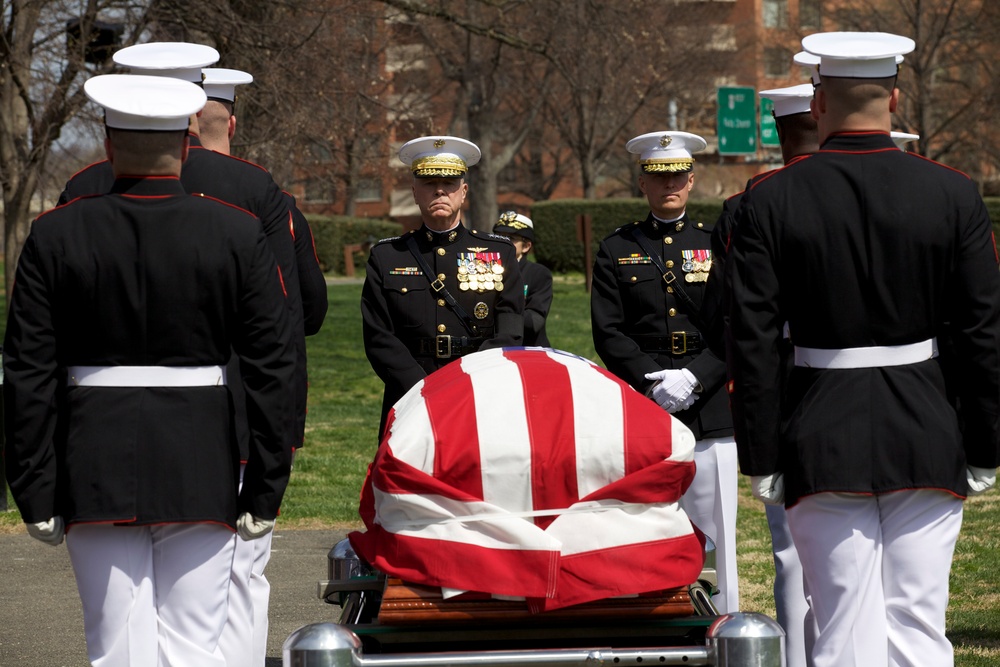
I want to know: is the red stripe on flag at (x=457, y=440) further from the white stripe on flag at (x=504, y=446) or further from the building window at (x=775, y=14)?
the building window at (x=775, y=14)

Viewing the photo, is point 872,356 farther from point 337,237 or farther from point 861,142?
point 337,237

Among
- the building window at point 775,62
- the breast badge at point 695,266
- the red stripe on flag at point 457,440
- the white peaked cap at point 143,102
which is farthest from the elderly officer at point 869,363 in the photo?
the building window at point 775,62

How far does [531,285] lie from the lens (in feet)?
26.8

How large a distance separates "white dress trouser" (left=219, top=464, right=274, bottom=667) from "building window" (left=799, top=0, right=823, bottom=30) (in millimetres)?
39923

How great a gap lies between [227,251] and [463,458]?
0.85 m

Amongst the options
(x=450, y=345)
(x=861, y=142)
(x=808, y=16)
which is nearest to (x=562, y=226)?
(x=808, y=16)

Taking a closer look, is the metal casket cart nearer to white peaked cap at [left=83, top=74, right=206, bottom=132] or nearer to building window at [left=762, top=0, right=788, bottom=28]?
white peaked cap at [left=83, top=74, right=206, bottom=132]

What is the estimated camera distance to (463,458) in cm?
363

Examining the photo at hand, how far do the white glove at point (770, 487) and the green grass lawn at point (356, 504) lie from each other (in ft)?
6.91

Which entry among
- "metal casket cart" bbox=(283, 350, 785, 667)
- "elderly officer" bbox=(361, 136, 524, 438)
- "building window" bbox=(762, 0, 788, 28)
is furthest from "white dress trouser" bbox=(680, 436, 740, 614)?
"building window" bbox=(762, 0, 788, 28)

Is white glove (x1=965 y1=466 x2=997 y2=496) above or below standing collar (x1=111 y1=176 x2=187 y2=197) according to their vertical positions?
below

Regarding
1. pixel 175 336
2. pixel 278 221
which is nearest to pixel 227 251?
pixel 175 336

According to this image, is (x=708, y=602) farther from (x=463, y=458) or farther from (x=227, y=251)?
(x=227, y=251)

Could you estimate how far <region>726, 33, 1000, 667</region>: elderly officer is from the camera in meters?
3.74
